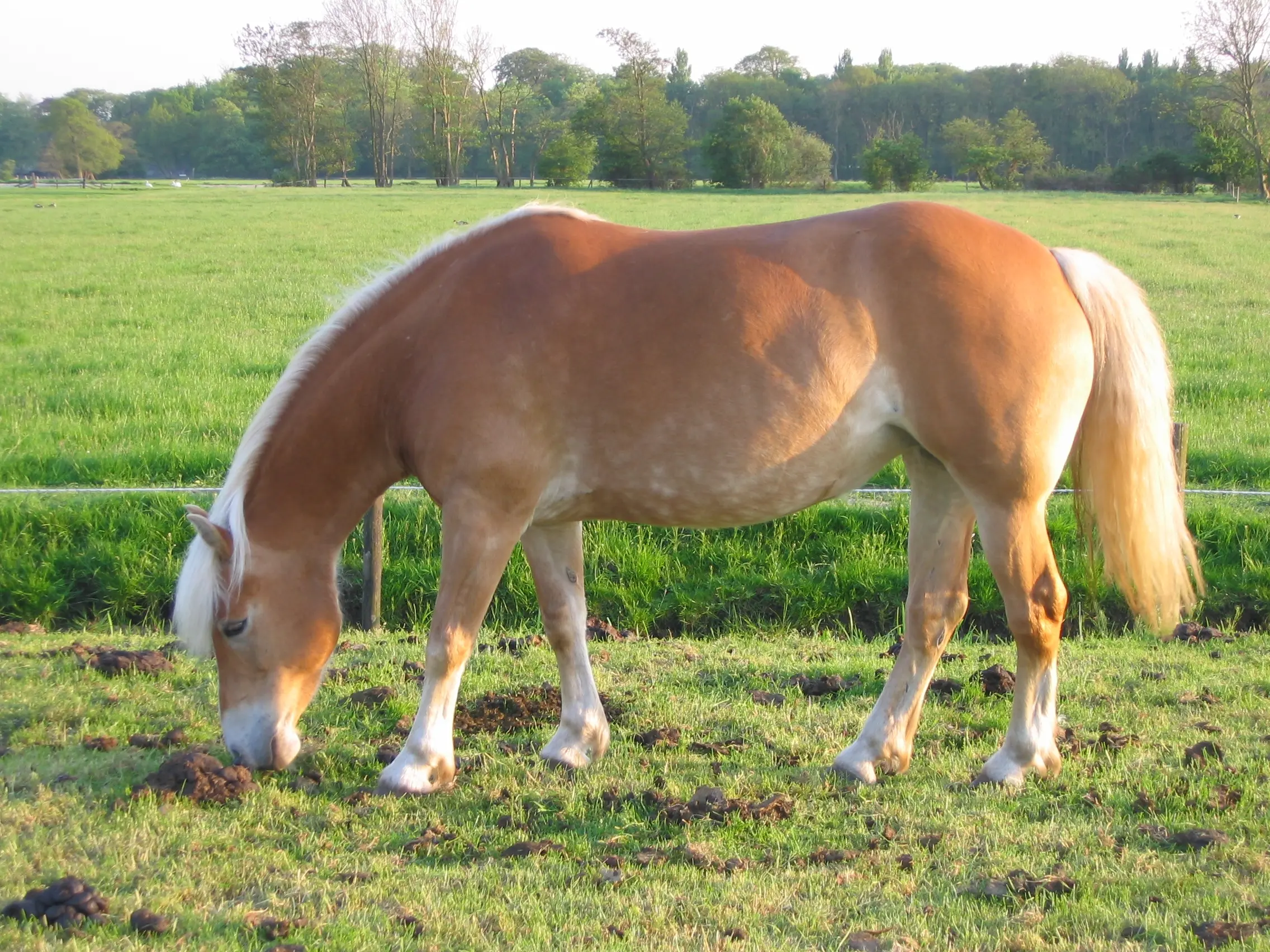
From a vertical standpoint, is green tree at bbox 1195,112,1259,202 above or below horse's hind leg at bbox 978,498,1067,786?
above

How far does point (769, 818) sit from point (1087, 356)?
202cm

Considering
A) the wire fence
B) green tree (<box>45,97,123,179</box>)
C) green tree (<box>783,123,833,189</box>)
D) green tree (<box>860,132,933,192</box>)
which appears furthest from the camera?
green tree (<box>45,97,123,179</box>)

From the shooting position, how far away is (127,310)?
17141 millimetres

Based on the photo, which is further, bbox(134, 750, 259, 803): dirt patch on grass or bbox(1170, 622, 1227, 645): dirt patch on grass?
bbox(1170, 622, 1227, 645): dirt patch on grass

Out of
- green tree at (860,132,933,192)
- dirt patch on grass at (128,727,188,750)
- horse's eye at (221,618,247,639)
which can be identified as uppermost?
green tree at (860,132,933,192)

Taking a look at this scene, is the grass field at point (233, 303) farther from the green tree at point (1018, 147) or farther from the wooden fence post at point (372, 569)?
the green tree at point (1018, 147)

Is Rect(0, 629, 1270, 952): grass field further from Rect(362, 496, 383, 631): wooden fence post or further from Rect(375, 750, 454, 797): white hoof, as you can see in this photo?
Rect(362, 496, 383, 631): wooden fence post

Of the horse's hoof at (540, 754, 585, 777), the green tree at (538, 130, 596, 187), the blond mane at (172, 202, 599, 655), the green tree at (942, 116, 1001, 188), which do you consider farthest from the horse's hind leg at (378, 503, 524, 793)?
the green tree at (538, 130, 596, 187)

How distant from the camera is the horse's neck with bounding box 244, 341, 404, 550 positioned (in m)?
4.18

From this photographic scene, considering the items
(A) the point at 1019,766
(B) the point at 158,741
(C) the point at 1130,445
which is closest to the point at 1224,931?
(A) the point at 1019,766

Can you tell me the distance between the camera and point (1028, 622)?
13.4 feet

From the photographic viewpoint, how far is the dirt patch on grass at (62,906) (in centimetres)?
298

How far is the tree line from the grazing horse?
58.6 meters

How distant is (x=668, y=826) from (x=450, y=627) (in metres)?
1.03
